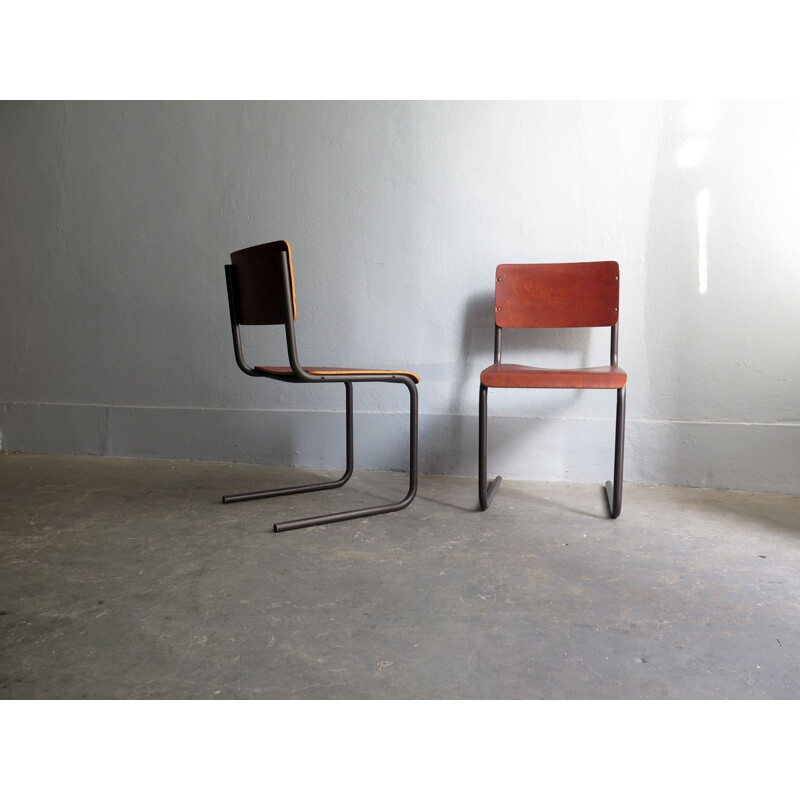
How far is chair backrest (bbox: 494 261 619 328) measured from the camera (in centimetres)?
232

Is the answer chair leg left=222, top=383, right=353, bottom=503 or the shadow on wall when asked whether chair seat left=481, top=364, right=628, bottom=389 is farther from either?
chair leg left=222, top=383, right=353, bottom=503

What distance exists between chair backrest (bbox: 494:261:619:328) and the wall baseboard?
1.37 ft

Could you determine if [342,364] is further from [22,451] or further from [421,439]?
[22,451]

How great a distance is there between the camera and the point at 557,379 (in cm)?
194

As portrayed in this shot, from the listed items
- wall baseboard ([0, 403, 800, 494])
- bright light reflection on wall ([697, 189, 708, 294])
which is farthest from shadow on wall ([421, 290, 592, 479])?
bright light reflection on wall ([697, 189, 708, 294])

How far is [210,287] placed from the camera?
2.88 metres

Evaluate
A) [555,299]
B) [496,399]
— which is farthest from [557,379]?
[496,399]

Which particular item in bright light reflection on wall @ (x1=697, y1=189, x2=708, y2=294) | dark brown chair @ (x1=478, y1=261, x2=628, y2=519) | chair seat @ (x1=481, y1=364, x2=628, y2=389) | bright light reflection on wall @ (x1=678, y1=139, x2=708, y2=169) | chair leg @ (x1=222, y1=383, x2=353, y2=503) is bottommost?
chair leg @ (x1=222, y1=383, x2=353, y2=503)

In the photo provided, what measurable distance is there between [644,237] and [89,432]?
258 centimetres

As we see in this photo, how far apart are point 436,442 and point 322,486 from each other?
1.79ft

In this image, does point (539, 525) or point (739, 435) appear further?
point (739, 435)

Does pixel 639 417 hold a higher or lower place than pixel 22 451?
higher
